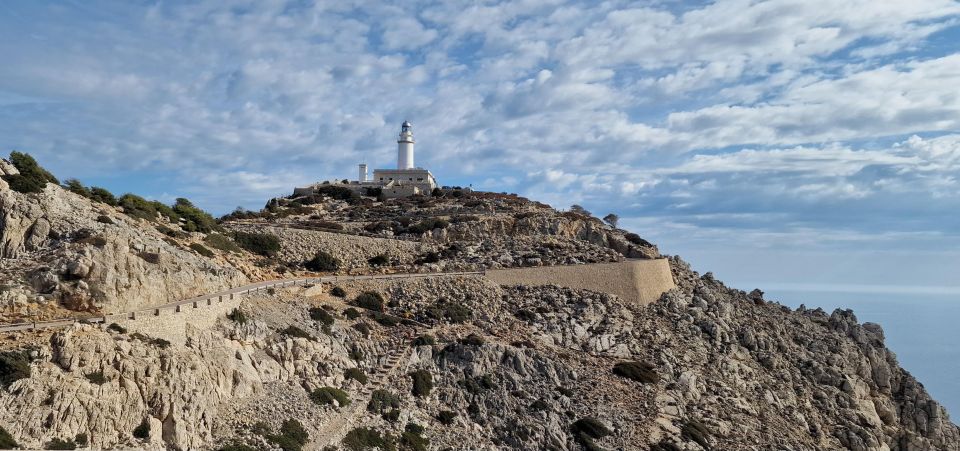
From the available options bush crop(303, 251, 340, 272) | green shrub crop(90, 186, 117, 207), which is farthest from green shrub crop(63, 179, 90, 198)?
bush crop(303, 251, 340, 272)

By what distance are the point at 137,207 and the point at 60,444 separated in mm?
23174

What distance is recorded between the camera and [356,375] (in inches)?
1142

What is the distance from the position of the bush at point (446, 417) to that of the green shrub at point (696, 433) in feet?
34.2

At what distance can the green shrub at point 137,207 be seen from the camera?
36.2m

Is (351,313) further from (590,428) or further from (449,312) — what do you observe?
(590,428)

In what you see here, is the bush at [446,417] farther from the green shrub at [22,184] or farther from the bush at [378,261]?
the bush at [378,261]

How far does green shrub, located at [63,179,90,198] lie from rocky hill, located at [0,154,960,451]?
0.40m

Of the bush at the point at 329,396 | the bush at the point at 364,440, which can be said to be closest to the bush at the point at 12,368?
the bush at the point at 329,396

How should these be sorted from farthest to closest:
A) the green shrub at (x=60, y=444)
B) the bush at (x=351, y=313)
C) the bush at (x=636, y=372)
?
the bush at (x=636, y=372)
the bush at (x=351, y=313)
the green shrub at (x=60, y=444)

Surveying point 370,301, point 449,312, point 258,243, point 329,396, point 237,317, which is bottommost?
point 329,396

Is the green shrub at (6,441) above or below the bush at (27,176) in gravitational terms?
below

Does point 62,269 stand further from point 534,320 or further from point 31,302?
point 534,320

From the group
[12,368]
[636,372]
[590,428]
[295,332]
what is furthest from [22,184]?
[636,372]

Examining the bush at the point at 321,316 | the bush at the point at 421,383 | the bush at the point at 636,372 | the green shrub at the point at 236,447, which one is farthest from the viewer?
the bush at the point at 636,372
